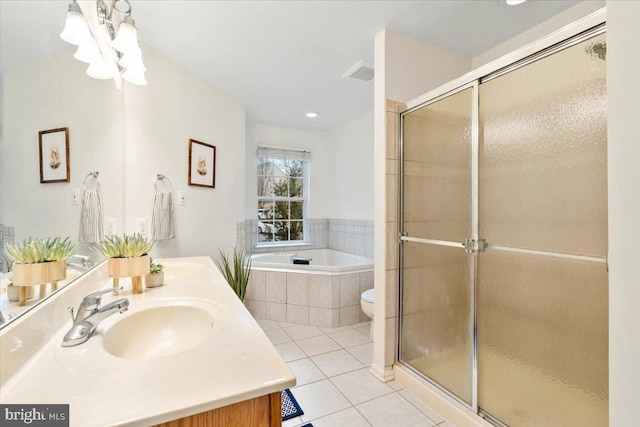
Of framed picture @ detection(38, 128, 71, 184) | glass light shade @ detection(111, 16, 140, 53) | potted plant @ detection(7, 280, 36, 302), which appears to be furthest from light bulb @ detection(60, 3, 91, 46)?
potted plant @ detection(7, 280, 36, 302)

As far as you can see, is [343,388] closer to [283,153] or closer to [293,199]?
[293,199]

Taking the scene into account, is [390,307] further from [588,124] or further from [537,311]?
[588,124]

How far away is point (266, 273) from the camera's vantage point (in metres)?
3.08

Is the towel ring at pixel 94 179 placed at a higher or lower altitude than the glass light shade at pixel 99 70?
lower

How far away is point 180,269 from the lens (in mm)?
1901

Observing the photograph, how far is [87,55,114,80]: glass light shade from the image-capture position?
1.21 metres

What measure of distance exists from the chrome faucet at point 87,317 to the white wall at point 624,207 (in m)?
1.46

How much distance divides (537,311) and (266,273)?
237cm

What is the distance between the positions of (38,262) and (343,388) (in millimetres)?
1774

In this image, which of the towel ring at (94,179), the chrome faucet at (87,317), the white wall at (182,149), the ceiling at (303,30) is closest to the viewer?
the chrome faucet at (87,317)

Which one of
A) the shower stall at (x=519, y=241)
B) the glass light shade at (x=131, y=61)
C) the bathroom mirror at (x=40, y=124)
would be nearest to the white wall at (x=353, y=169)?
the shower stall at (x=519, y=241)

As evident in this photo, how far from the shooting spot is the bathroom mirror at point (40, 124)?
0.74 m

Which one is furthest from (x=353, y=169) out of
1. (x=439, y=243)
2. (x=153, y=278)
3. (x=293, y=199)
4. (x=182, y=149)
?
(x=153, y=278)

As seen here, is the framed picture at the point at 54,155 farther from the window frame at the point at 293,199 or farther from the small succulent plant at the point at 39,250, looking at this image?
the window frame at the point at 293,199
